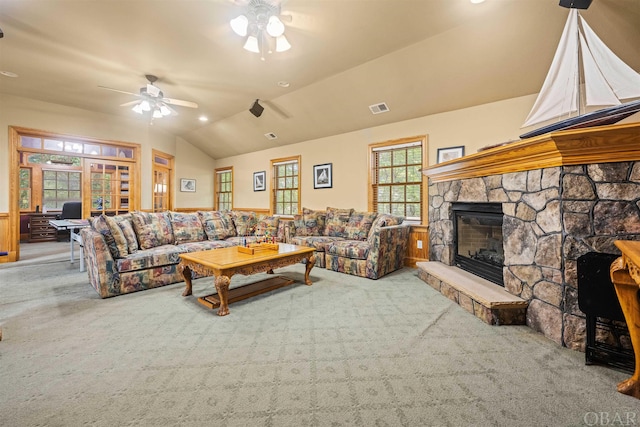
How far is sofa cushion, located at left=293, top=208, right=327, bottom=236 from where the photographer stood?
4.93 metres

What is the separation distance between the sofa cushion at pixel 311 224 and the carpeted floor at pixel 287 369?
230 cm

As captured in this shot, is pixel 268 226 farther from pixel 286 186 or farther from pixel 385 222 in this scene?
pixel 385 222

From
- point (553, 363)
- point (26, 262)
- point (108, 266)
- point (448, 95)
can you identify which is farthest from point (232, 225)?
point (553, 363)

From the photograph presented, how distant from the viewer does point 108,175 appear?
19.4 ft

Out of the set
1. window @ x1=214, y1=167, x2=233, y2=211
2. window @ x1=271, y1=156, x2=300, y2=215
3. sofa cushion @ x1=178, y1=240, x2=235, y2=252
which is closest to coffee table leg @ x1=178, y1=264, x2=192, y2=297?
sofa cushion @ x1=178, y1=240, x2=235, y2=252

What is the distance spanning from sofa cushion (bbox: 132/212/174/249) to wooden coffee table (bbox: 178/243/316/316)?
107 cm

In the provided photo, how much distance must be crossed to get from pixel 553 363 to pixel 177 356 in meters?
2.47

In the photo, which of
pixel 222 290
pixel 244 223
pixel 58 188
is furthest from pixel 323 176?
pixel 58 188

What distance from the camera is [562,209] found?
6.38 ft

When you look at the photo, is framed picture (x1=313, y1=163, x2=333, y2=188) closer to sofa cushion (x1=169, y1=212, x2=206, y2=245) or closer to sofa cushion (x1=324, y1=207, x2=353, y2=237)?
sofa cushion (x1=324, y1=207, x2=353, y2=237)

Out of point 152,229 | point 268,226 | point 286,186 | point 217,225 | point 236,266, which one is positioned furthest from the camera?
point 286,186

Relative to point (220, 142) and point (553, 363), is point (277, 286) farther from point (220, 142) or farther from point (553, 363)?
point (220, 142)

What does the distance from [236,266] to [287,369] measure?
1.16 meters

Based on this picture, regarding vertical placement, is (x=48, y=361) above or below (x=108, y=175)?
below
